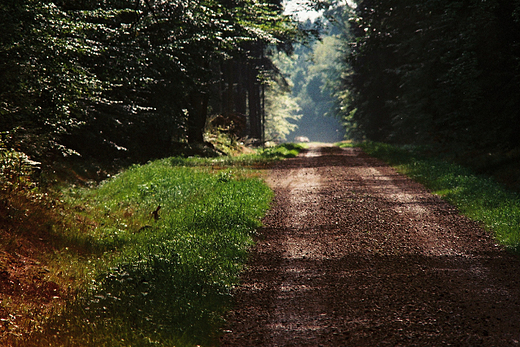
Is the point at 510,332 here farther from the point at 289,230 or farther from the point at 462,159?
the point at 462,159

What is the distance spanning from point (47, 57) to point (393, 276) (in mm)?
7314

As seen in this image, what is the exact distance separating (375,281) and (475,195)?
648cm

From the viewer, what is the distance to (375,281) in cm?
621

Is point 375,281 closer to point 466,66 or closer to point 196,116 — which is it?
point 466,66

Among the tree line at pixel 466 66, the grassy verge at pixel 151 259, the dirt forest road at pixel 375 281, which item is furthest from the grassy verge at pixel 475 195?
the grassy verge at pixel 151 259

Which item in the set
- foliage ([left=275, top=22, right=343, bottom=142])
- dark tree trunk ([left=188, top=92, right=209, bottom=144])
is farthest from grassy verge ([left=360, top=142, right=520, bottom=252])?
foliage ([left=275, top=22, right=343, bottom=142])

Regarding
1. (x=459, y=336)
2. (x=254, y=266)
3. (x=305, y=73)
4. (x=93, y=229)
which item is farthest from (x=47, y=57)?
(x=305, y=73)

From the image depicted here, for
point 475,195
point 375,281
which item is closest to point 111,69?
point 475,195

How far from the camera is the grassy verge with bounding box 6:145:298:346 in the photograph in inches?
190

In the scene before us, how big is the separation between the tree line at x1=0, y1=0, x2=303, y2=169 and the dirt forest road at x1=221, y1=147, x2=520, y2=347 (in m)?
5.07

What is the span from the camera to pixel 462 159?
18.3 m

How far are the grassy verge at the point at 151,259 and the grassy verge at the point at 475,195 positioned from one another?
453 centimetres

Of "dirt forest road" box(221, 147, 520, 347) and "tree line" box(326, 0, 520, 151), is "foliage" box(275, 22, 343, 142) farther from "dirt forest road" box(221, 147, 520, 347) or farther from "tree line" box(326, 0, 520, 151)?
"dirt forest road" box(221, 147, 520, 347)

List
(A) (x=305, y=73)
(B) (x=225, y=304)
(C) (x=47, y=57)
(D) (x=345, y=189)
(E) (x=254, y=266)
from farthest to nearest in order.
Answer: (A) (x=305, y=73) < (D) (x=345, y=189) < (C) (x=47, y=57) < (E) (x=254, y=266) < (B) (x=225, y=304)
